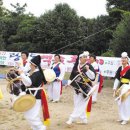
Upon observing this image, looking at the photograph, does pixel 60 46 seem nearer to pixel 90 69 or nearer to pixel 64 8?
pixel 64 8

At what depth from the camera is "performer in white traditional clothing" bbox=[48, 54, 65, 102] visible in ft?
40.1

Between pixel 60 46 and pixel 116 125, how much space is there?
805 inches

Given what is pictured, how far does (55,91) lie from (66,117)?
2939 millimetres

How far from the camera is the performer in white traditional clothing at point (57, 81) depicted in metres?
12.2

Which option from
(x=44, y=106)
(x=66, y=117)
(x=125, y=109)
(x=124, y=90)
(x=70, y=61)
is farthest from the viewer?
(x=70, y=61)

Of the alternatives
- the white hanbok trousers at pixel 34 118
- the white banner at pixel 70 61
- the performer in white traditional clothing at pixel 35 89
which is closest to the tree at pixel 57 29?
the white banner at pixel 70 61

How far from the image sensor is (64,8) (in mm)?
29469

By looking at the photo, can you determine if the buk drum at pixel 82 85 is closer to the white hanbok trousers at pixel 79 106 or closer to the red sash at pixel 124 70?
the white hanbok trousers at pixel 79 106

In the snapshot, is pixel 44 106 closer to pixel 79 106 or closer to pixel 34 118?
pixel 34 118

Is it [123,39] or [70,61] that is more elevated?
[123,39]

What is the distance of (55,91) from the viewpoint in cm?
1234

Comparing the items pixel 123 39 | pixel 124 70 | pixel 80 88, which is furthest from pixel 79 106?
pixel 123 39

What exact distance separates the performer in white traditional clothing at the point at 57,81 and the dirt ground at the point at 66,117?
288 millimetres

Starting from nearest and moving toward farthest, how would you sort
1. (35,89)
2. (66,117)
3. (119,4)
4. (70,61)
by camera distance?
(35,89), (66,117), (70,61), (119,4)
